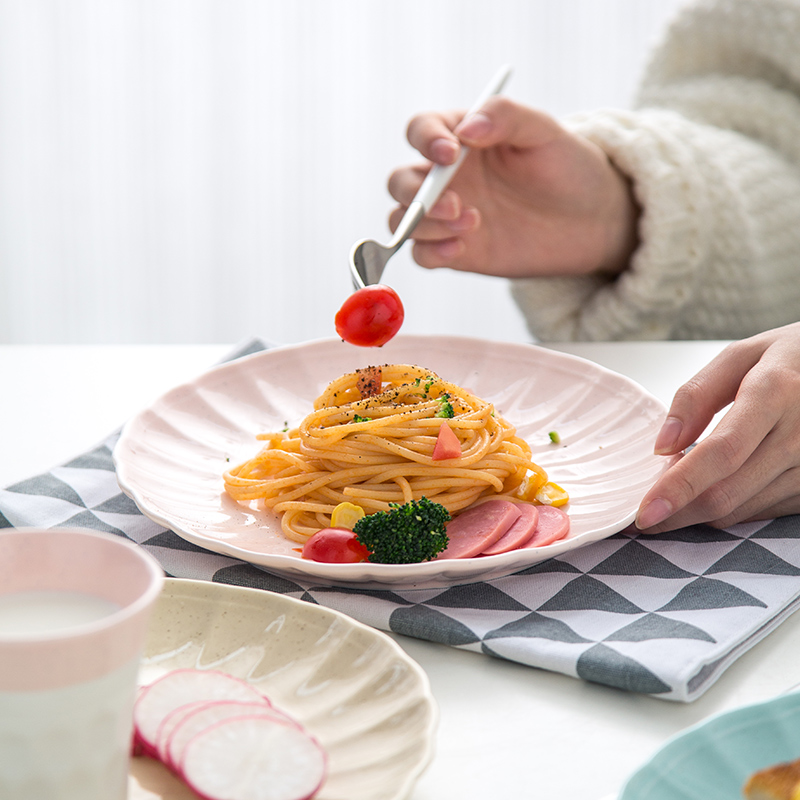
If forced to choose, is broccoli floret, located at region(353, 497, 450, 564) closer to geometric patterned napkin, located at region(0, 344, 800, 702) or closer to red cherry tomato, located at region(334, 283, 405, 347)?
geometric patterned napkin, located at region(0, 344, 800, 702)

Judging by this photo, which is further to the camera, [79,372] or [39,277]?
[39,277]

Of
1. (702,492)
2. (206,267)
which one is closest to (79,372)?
(702,492)

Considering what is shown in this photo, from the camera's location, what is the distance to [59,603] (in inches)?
34.5

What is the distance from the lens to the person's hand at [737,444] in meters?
1.70

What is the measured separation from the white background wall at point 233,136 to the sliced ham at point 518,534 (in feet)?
15.6

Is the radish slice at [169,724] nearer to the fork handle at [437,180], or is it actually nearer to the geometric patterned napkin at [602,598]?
the geometric patterned napkin at [602,598]

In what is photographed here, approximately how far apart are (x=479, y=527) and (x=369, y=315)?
54cm

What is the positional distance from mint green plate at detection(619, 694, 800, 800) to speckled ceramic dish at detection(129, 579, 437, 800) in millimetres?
226

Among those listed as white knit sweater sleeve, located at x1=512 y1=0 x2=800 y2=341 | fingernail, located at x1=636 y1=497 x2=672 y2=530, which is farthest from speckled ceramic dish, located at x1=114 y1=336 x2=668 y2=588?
white knit sweater sleeve, located at x1=512 y1=0 x2=800 y2=341

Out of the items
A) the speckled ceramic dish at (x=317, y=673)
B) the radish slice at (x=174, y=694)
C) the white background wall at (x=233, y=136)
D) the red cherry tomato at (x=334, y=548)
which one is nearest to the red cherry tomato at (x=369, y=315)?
the red cherry tomato at (x=334, y=548)

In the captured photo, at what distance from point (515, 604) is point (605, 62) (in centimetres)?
544

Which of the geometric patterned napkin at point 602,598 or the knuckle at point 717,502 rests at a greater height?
the knuckle at point 717,502

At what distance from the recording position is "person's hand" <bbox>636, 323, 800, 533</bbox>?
1.70 m

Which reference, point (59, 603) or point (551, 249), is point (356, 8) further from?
point (59, 603)
